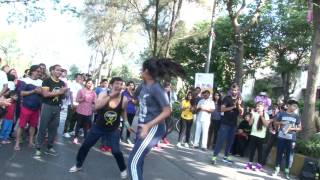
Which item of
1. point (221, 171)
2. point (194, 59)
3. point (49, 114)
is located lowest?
point (221, 171)

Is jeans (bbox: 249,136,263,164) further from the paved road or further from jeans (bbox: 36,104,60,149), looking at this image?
jeans (bbox: 36,104,60,149)

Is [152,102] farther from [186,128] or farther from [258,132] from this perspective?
[186,128]

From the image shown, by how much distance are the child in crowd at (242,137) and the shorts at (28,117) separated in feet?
18.6

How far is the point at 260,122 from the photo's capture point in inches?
451

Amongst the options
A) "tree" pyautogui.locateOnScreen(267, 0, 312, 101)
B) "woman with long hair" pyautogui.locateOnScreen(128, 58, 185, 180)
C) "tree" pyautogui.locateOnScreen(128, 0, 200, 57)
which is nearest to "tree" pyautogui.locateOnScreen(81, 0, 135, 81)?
"tree" pyautogui.locateOnScreen(128, 0, 200, 57)

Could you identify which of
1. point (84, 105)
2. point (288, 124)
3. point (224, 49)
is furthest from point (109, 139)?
point (224, 49)

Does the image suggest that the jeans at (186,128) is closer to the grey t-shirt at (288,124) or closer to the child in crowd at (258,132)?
the child in crowd at (258,132)

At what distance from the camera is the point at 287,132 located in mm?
10648

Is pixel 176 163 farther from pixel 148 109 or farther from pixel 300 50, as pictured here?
pixel 300 50

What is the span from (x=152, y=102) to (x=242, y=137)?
7.93 meters

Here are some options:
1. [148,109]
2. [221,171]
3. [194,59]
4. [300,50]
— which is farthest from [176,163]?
[194,59]

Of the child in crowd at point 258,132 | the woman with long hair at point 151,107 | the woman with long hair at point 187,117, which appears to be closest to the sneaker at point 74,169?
the woman with long hair at point 151,107

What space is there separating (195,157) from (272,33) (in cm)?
2125

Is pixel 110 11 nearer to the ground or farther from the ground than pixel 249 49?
farther from the ground
